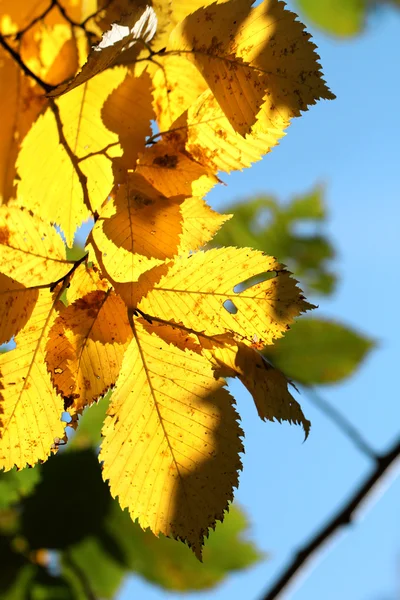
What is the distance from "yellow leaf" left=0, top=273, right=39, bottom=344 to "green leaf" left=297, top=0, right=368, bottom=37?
952 millimetres

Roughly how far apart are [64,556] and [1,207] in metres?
0.78

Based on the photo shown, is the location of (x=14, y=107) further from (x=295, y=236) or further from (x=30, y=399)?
(x=295, y=236)

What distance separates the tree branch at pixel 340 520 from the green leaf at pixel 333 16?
85 centimetres

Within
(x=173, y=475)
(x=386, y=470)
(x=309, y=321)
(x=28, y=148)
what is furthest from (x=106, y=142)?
(x=309, y=321)

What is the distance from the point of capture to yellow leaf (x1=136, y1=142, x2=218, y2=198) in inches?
20.0

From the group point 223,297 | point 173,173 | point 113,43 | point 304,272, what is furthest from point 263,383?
point 304,272

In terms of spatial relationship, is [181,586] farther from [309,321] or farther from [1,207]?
[1,207]

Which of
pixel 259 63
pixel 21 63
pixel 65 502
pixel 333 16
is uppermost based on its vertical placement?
pixel 333 16

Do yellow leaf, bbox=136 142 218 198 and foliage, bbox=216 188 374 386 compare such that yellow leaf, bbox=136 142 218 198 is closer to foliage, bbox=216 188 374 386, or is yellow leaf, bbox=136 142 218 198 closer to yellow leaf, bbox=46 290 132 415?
yellow leaf, bbox=46 290 132 415

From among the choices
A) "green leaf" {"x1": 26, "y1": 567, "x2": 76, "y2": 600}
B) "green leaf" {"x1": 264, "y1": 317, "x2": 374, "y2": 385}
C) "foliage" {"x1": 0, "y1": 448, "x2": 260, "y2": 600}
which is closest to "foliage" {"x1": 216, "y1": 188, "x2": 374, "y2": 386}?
"green leaf" {"x1": 264, "y1": 317, "x2": 374, "y2": 385}

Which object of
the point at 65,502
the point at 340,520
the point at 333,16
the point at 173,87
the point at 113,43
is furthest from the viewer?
the point at 333,16

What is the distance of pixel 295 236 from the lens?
141cm

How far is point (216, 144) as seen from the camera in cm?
52

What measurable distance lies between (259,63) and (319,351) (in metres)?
0.71
